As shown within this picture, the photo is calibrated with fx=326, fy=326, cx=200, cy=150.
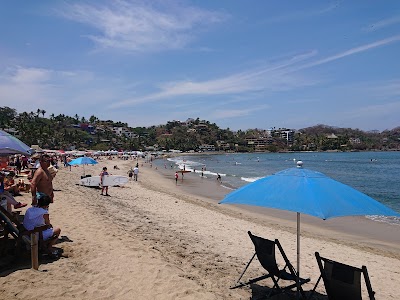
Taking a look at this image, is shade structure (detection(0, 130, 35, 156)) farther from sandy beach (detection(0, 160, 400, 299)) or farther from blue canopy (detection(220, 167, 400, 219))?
blue canopy (detection(220, 167, 400, 219))

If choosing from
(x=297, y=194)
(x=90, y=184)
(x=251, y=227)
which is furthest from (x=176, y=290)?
(x=90, y=184)

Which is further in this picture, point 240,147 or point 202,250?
point 240,147

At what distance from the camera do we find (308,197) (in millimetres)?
3793

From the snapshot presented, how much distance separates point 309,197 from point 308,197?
0.01m

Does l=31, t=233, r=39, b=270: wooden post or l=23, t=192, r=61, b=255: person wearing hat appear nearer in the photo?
l=31, t=233, r=39, b=270: wooden post

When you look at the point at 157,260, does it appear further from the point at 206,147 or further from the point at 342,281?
the point at 206,147

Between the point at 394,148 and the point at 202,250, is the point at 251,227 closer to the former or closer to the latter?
the point at 202,250

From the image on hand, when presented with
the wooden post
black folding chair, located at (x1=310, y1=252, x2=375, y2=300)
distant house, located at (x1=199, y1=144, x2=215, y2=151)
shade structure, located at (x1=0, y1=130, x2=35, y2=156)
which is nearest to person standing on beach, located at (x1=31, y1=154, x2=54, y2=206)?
shade structure, located at (x1=0, y1=130, x2=35, y2=156)

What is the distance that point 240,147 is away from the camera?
596 feet

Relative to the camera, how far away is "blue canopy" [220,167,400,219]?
3694mm

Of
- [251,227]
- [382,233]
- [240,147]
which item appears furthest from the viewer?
[240,147]

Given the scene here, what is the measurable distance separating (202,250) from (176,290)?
2558mm

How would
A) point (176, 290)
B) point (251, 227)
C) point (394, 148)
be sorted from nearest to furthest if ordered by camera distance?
1. point (176, 290)
2. point (251, 227)
3. point (394, 148)

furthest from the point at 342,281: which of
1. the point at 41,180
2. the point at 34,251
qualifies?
the point at 41,180
